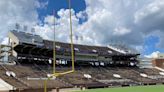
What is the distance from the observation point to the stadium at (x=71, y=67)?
49.6 m

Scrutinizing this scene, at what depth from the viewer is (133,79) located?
70.7 meters

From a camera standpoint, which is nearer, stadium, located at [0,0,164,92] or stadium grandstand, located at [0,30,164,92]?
stadium, located at [0,0,164,92]

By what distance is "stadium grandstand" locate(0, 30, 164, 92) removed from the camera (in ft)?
168

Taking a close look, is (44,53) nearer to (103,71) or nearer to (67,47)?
(67,47)

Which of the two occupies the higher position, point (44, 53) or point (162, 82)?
point (44, 53)

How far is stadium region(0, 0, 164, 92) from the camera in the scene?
49625 millimetres

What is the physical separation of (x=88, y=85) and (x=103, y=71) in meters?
13.7

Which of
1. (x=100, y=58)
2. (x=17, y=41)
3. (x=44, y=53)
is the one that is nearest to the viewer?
(x=17, y=41)

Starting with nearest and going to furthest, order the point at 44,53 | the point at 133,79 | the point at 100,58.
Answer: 1. the point at 44,53
2. the point at 133,79
3. the point at 100,58

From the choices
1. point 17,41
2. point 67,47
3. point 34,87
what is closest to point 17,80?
point 34,87

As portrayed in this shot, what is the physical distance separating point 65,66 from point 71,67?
4.86 ft

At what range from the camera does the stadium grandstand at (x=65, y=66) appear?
5110 cm

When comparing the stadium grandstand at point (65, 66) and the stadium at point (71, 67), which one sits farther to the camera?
the stadium grandstand at point (65, 66)

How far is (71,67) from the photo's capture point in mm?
67188
